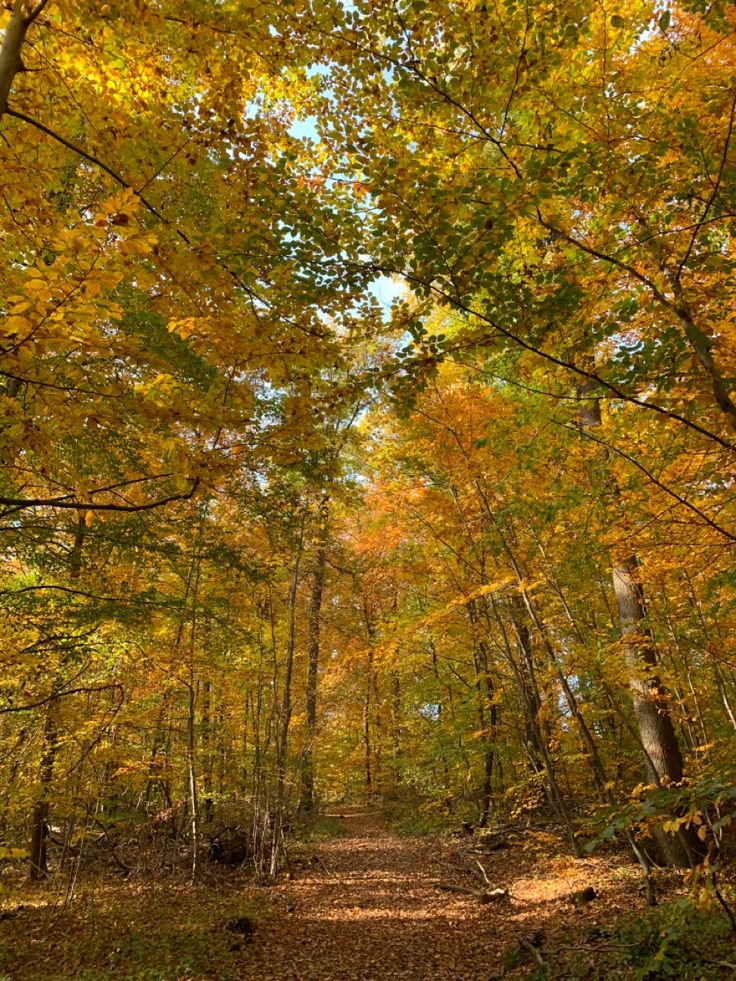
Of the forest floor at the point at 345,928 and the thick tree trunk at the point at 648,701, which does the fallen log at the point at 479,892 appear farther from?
the thick tree trunk at the point at 648,701

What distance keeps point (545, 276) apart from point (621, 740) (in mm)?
9765

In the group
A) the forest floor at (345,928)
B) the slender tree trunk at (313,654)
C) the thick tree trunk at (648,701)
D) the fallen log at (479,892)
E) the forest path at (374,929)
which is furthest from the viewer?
the slender tree trunk at (313,654)

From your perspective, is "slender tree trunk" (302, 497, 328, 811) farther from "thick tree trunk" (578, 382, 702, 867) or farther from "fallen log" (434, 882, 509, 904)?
"thick tree trunk" (578, 382, 702, 867)

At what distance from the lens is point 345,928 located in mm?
6453

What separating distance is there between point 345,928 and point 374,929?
354mm

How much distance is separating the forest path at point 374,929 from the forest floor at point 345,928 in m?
0.02

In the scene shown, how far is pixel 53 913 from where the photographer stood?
6613 mm

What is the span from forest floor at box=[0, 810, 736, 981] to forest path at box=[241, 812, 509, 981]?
0.02 meters

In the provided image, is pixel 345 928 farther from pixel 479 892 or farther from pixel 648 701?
pixel 648 701

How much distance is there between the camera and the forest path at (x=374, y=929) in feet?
17.3

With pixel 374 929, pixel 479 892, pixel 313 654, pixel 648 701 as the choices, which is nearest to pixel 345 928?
pixel 374 929

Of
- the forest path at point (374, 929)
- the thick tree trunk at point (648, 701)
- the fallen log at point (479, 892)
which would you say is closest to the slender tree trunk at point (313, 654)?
the forest path at point (374, 929)

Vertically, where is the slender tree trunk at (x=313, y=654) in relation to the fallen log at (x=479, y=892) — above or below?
above

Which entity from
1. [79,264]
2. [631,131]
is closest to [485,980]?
[79,264]
